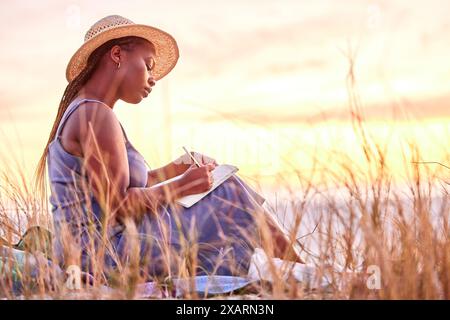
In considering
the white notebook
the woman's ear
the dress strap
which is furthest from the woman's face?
the white notebook

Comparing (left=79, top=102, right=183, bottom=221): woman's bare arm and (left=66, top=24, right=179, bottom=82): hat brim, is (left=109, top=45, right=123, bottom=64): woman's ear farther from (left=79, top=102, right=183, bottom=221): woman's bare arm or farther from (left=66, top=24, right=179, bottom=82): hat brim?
(left=79, top=102, right=183, bottom=221): woman's bare arm

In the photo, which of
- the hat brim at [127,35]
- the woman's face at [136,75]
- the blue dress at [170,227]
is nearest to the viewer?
the blue dress at [170,227]

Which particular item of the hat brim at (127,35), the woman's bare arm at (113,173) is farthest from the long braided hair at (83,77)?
the woman's bare arm at (113,173)

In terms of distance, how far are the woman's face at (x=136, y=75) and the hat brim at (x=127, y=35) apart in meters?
0.10

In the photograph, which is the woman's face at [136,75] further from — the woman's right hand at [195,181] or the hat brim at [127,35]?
the woman's right hand at [195,181]

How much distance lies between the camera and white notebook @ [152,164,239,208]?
11.5 feet

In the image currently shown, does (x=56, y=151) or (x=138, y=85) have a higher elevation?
(x=138, y=85)

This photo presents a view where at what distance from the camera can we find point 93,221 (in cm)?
347

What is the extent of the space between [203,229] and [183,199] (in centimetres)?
17

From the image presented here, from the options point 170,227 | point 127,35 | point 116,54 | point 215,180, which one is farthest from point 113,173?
point 127,35

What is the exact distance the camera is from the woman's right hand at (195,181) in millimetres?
3504

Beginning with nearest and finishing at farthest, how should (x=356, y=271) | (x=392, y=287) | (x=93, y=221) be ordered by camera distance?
1. (x=392, y=287)
2. (x=356, y=271)
3. (x=93, y=221)
